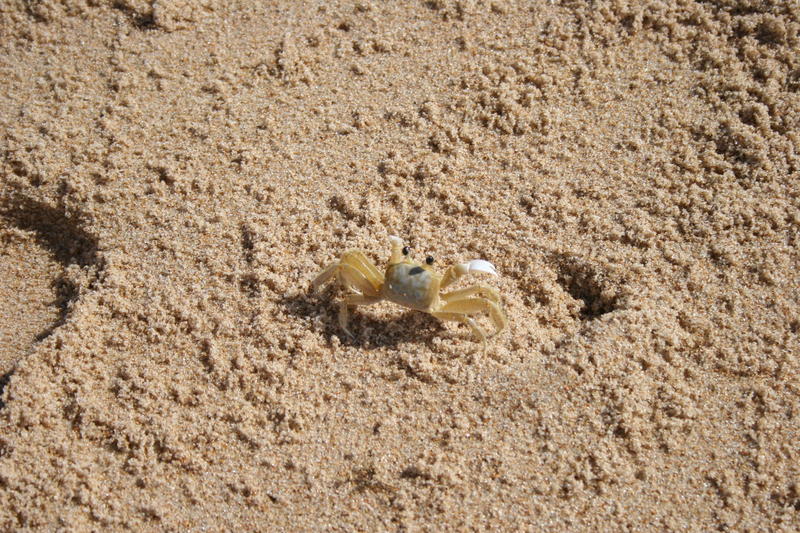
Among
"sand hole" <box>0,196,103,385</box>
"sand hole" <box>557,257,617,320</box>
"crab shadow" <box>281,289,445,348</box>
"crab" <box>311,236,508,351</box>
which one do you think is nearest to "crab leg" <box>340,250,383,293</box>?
"crab" <box>311,236,508,351</box>

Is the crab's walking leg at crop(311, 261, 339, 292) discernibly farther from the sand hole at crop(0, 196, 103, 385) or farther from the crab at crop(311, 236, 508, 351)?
the sand hole at crop(0, 196, 103, 385)

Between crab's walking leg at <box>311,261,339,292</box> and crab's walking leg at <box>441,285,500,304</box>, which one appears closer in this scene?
crab's walking leg at <box>441,285,500,304</box>

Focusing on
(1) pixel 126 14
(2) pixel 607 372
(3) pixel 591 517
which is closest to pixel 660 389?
(2) pixel 607 372

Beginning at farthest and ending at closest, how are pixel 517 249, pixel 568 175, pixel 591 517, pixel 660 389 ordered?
pixel 568 175 < pixel 517 249 < pixel 660 389 < pixel 591 517

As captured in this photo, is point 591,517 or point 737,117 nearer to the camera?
point 591,517

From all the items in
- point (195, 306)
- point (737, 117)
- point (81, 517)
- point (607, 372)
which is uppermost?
point (737, 117)

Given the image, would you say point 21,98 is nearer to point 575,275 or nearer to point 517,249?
point 517,249

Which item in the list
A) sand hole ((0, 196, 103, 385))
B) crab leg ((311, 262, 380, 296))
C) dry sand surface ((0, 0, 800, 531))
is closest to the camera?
dry sand surface ((0, 0, 800, 531))
